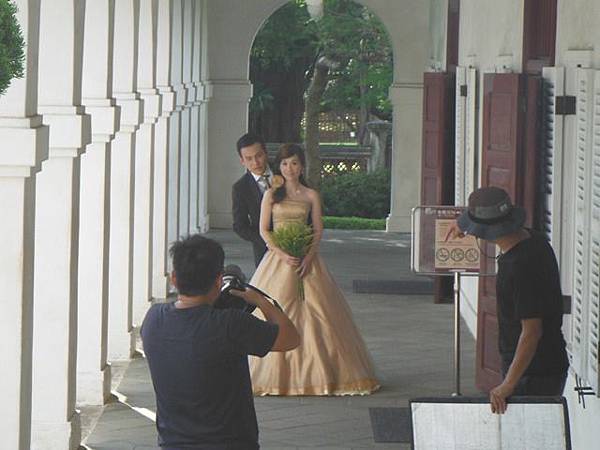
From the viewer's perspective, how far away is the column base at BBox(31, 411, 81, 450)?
10.9 metres

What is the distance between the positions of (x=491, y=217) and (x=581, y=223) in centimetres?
145

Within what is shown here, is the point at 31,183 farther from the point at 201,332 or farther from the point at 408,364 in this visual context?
the point at 408,364

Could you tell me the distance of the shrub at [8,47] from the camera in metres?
6.04

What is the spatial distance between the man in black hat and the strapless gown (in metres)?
4.47

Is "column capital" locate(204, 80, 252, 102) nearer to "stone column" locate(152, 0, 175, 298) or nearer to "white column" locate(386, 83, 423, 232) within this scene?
"white column" locate(386, 83, 423, 232)

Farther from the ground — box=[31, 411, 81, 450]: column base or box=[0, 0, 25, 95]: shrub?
box=[0, 0, 25, 95]: shrub

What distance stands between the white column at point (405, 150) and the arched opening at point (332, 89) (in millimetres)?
7207

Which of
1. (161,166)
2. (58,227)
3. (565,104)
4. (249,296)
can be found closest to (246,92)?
(161,166)

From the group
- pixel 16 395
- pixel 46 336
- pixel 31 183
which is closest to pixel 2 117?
pixel 31 183

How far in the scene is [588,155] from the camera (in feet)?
31.1

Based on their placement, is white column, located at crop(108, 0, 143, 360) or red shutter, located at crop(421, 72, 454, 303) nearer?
white column, located at crop(108, 0, 143, 360)

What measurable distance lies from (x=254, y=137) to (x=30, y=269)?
13.2 feet

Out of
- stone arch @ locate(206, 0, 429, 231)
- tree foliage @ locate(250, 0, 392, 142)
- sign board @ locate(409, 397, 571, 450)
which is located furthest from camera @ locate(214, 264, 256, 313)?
tree foliage @ locate(250, 0, 392, 142)

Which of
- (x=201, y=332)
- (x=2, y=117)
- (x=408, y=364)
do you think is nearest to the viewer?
(x=201, y=332)
